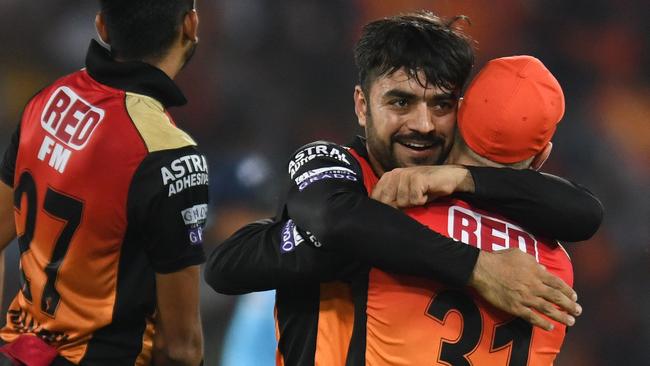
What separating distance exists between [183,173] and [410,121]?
0.54 meters

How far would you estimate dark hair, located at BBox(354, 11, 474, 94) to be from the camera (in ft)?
6.56

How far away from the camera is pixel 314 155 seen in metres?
1.83

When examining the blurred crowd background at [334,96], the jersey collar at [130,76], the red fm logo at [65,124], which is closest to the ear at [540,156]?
the jersey collar at [130,76]

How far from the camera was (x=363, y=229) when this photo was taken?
63.6 inches

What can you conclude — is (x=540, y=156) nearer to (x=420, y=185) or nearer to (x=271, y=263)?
(x=420, y=185)

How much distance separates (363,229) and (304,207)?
5.8 inches

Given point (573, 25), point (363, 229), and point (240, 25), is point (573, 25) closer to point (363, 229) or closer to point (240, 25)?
point (240, 25)

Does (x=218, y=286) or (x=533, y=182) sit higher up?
(x=533, y=182)

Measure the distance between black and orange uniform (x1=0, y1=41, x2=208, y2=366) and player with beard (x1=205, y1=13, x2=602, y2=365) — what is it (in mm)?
198

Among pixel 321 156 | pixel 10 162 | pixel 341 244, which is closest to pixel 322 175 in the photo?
pixel 321 156

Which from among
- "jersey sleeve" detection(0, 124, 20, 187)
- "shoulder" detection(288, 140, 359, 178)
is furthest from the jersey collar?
"shoulder" detection(288, 140, 359, 178)

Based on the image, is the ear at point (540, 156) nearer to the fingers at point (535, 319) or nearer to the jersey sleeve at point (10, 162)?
the fingers at point (535, 319)

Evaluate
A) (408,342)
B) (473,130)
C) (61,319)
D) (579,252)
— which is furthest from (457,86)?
(579,252)

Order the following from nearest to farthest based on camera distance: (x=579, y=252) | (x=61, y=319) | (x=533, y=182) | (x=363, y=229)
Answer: (x=363, y=229) → (x=533, y=182) → (x=61, y=319) → (x=579, y=252)
